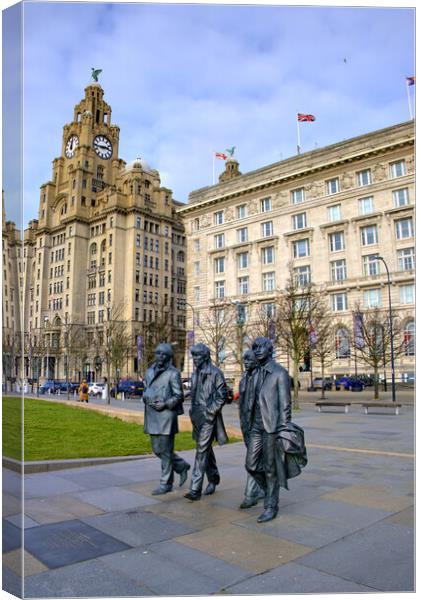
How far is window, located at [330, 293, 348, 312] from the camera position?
49.9 metres

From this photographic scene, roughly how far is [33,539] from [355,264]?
48109 millimetres

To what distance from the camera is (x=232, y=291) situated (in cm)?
5931

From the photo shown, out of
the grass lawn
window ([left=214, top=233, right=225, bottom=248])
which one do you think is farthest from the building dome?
the grass lawn

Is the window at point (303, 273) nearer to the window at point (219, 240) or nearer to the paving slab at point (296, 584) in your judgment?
the window at point (219, 240)

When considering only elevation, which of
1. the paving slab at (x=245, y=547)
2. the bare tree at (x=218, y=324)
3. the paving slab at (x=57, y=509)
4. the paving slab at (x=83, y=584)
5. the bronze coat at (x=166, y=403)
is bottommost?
the paving slab at (x=57, y=509)

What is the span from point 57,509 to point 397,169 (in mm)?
48809

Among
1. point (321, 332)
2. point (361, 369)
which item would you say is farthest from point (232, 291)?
point (321, 332)

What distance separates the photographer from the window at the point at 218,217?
6231 cm

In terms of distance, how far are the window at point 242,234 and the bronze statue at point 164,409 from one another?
52912 millimetres

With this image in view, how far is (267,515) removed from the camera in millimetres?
5480

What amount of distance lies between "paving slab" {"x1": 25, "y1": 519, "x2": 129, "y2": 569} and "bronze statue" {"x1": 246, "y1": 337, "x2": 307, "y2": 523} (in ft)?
5.82

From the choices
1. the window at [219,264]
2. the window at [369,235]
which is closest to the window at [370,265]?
the window at [369,235]

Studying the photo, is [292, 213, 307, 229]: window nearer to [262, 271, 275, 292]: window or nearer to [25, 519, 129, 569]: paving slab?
[262, 271, 275, 292]: window

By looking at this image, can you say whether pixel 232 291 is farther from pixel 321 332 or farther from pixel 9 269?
pixel 9 269
